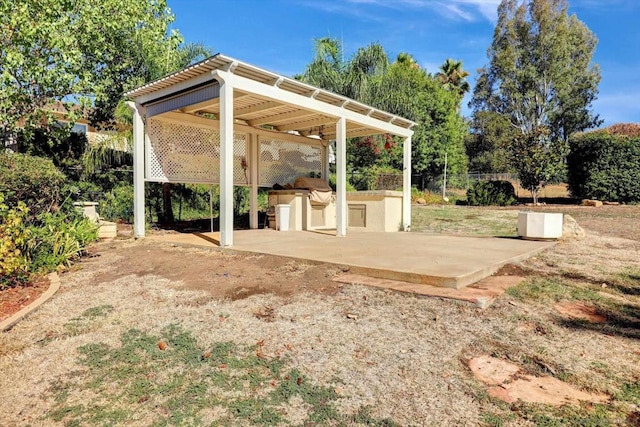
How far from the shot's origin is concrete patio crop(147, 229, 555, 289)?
4059 millimetres

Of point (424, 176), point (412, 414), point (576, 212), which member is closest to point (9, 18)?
point (412, 414)

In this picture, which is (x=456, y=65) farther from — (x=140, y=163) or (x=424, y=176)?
(x=140, y=163)

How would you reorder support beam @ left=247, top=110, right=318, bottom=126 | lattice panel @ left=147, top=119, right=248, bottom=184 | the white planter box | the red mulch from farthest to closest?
support beam @ left=247, top=110, right=318, bottom=126
lattice panel @ left=147, top=119, right=248, bottom=184
the white planter box
the red mulch

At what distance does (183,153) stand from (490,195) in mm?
12042

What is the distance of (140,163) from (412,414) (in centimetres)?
711

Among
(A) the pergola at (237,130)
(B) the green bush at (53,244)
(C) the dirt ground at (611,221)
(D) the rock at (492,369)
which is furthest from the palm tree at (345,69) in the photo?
(D) the rock at (492,369)

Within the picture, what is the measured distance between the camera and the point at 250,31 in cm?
1377

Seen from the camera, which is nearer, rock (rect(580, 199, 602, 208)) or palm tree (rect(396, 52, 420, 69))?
rock (rect(580, 199, 602, 208))

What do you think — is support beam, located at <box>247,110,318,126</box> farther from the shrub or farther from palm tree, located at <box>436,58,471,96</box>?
palm tree, located at <box>436,58,471,96</box>

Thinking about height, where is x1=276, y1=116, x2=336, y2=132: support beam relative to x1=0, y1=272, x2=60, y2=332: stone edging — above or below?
above

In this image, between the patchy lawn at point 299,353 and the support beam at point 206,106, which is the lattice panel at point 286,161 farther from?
the patchy lawn at point 299,353

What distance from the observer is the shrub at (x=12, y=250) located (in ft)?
13.1

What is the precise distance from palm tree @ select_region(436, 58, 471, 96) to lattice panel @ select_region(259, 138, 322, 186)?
24.1 meters

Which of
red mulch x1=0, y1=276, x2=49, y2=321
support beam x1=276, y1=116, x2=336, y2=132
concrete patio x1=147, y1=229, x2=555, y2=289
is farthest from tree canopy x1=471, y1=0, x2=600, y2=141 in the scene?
red mulch x1=0, y1=276, x2=49, y2=321
